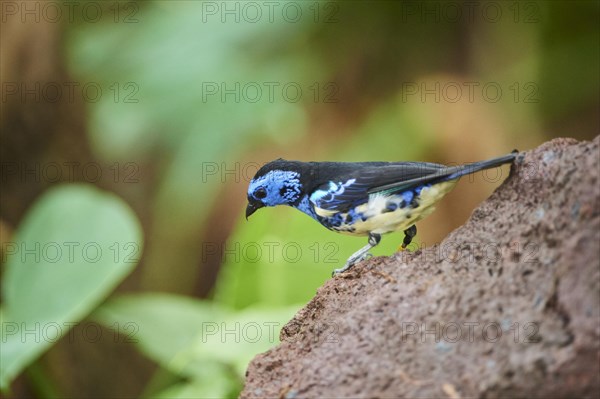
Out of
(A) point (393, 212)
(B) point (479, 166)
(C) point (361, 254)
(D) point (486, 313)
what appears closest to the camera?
(D) point (486, 313)

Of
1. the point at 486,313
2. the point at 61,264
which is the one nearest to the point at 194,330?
the point at 61,264

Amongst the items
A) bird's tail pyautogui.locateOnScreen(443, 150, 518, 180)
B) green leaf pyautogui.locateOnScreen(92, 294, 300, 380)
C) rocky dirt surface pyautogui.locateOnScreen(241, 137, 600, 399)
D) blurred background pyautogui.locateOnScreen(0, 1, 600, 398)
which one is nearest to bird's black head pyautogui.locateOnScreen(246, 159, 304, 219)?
rocky dirt surface pyautogui.locateOnScreen(241, 137, 600, 399)

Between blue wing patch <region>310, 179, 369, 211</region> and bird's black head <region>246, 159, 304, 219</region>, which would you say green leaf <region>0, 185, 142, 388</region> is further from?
blue wing patch <region>310, 179, 369, 211</region>

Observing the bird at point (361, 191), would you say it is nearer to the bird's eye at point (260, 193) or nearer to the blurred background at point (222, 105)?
the bird's eye at point (260, 193)

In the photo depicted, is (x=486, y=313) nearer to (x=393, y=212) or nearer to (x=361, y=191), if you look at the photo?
(x=393, y=212)

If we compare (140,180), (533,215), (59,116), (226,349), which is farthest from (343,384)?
(140,180)

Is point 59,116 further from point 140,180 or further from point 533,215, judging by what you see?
point 533,215
